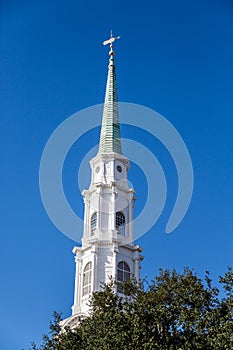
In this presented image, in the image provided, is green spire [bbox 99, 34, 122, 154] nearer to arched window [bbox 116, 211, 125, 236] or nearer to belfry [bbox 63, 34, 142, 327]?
belfry [bbox 63, 34, 142, 327]

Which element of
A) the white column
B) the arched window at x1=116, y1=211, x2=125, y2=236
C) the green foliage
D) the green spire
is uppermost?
the green spire

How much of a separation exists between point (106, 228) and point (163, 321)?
1033 inches

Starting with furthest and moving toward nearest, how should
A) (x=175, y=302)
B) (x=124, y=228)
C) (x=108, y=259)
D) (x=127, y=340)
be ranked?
(x=124, y=228) < (x=108, y=259) < (x=175, y=302) < (x=127, y=340)

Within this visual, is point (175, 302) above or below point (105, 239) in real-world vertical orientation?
below

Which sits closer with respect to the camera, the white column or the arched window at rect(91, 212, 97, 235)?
the white column

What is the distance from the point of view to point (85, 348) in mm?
29781

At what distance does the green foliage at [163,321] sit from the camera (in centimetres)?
2839

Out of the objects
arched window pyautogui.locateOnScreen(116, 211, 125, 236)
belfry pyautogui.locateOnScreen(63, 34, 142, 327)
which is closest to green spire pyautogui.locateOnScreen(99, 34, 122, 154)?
belfry pyautogui.locateOnScreen(63, 34, 142, 327)

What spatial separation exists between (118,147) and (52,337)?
33785 mm

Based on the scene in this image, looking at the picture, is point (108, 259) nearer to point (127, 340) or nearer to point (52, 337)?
point (52, 337)

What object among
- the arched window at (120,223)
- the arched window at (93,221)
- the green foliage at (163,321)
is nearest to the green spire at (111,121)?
the arched window at (120,223)

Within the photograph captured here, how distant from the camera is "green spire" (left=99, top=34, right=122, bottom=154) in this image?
208 feet

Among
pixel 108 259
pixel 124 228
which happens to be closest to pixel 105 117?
pixel 124 228

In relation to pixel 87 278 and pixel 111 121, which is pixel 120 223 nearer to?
pixel 87 278
